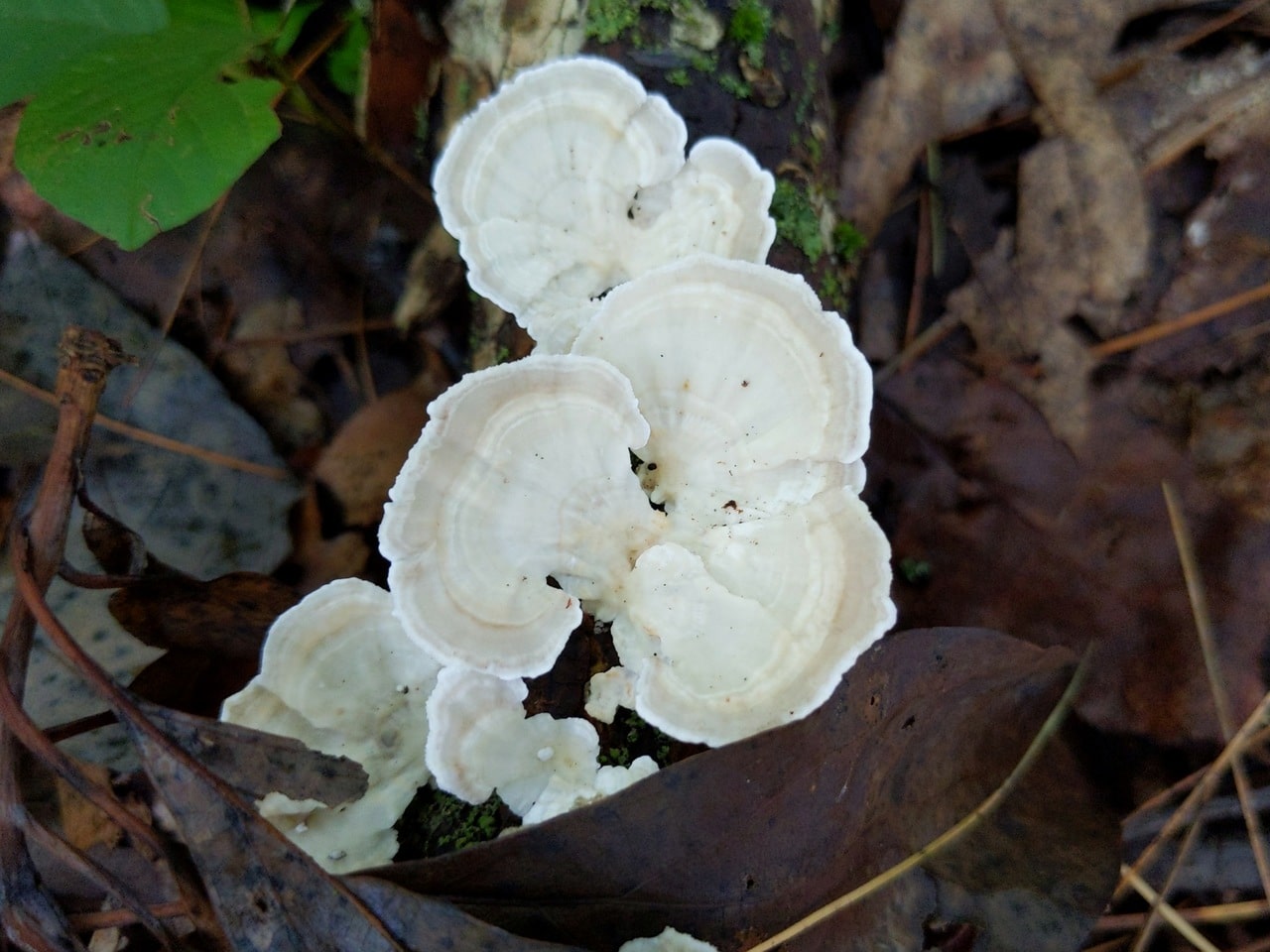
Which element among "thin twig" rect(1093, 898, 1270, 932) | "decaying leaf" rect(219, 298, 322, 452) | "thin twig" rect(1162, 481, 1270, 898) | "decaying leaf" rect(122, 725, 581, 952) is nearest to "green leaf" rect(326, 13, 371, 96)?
"decaying leaf" rect(219, 298, 322, 452)

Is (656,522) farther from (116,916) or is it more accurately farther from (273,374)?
(273,374)

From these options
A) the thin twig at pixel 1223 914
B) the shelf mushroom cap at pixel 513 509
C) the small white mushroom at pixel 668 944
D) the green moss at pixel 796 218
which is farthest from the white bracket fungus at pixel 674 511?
the thin twig at pixel 1223 914

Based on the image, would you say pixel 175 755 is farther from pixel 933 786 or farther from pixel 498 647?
pixel 933 786

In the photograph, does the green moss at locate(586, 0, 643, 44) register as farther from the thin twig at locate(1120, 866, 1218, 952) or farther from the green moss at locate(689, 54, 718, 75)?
the thin twig at locate(1120, 866, 1218, 952)

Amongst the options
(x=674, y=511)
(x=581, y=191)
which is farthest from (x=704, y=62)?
(x=674, y=511)

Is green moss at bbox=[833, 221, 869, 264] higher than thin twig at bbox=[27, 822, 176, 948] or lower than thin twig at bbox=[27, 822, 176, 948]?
higher
